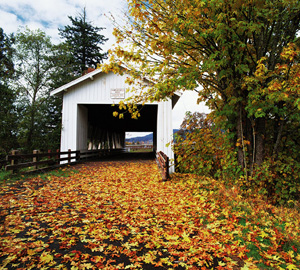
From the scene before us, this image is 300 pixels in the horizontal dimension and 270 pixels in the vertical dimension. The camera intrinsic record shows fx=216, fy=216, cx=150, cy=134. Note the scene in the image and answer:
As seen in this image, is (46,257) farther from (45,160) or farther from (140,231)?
(45,160)

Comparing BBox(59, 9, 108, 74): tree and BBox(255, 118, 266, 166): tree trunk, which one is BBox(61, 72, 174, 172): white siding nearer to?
BBox(255, 118, 266, 166): tree trunk

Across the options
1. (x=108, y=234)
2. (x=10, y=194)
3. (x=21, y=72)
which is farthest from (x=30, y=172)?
(x=21, y=72)

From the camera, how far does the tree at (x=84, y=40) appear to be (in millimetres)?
31156

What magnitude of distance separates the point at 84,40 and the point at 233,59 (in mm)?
29402

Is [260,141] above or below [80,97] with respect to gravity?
below

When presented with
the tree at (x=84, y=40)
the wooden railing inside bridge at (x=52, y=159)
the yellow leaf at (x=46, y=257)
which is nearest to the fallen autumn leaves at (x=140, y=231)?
the yellow leaf at (x=46, y=257)

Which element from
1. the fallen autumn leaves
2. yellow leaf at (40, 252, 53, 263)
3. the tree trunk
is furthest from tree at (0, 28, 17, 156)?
the tree trunk

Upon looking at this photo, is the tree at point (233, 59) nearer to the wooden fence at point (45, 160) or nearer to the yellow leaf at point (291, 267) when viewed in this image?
the yellow leaf at point (291, 267)

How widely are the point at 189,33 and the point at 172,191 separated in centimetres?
494

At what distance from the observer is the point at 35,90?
18531 millimetres

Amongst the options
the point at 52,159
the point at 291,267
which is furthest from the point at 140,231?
the point at 52,159

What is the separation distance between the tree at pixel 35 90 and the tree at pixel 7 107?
19.6 inches

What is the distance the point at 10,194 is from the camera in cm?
630

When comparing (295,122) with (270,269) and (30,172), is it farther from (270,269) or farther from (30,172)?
(30,172)
